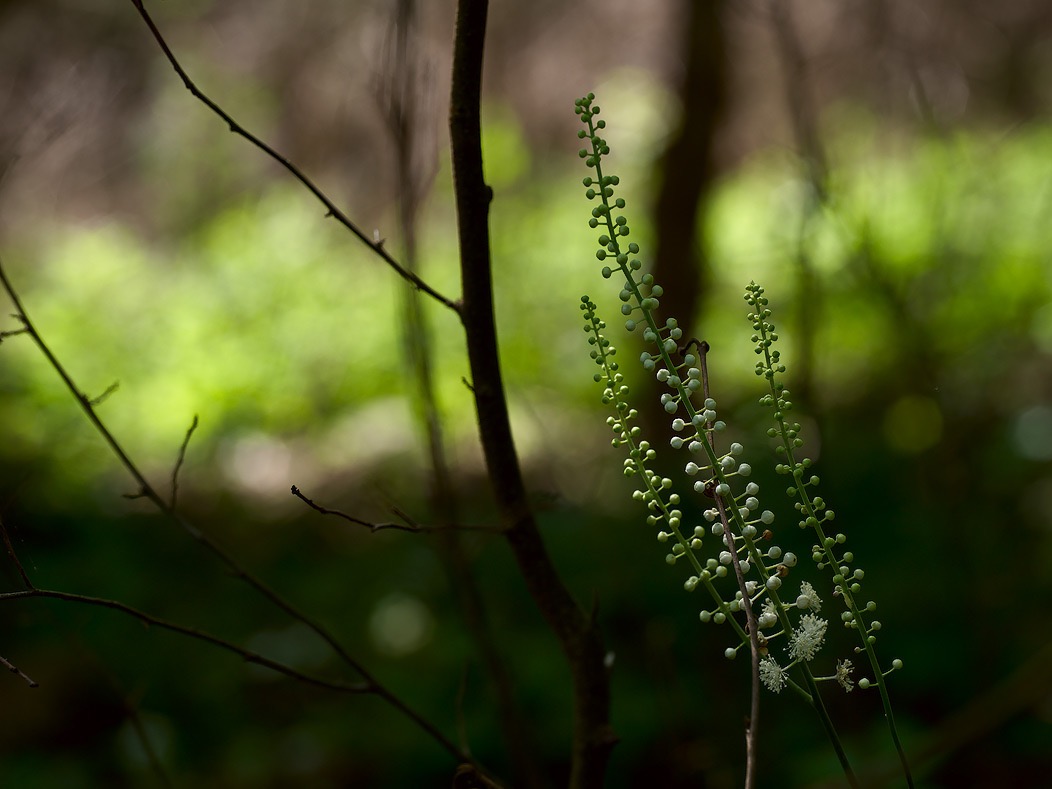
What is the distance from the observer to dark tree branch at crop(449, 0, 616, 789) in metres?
1.08

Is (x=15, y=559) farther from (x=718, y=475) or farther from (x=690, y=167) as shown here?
(x=690, y=167)

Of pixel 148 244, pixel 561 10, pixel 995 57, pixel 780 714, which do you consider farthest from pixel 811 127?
pixel 148 244

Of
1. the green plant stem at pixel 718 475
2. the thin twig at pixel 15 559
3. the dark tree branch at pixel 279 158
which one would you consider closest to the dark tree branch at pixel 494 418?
the dark tree branch at pixel 279 158

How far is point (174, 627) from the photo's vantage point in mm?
1162

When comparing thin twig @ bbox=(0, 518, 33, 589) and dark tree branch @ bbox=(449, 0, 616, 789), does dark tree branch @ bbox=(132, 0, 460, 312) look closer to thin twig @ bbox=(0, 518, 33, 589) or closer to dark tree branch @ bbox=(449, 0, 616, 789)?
dark tree branch @ bbox=(449, 0, 616, 789)

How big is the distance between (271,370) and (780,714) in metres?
4.73

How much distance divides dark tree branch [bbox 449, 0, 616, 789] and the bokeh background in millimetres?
146

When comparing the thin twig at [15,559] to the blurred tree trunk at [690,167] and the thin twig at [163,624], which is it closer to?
the thin twig at [163,624]

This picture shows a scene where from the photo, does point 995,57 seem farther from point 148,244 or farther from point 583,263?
point 148,244

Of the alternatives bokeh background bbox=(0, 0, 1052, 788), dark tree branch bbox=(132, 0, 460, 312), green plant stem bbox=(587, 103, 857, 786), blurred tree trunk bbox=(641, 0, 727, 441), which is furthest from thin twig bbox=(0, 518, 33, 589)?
blurred tree trunk bbox=(641, 0, 727, 441)

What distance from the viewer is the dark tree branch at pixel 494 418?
3.54 feet

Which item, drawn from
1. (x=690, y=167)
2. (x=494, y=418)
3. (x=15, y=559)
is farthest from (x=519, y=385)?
(x=15, y=559)

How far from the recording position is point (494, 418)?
46.2 inches

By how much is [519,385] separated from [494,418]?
15.2 feet
